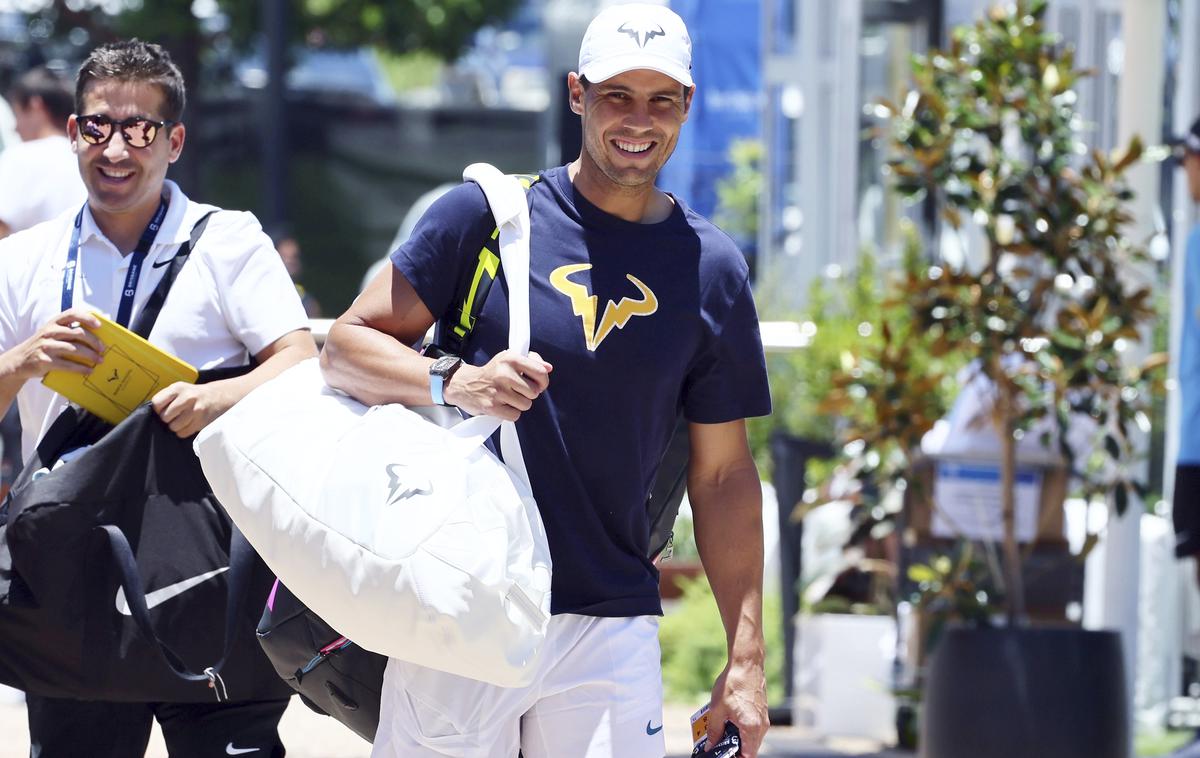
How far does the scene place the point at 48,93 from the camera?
6977 millimetres

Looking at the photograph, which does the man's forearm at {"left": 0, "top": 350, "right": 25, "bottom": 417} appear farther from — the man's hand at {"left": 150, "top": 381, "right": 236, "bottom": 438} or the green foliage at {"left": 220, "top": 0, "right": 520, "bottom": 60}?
the green foliage at {"left": 220, "top": 0, "right": 520, "bottom": 60}

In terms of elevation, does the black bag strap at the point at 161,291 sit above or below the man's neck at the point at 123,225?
below

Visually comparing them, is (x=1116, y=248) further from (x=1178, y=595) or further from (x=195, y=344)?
(x=195, y=344)

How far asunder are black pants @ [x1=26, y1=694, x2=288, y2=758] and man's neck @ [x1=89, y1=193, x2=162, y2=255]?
97 cm

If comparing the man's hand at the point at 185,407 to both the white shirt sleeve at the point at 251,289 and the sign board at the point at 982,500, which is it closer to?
the white shirt sleeve at the point at 251,289

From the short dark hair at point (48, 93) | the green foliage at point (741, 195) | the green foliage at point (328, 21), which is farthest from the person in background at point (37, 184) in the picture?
the green foliage at point (328, 21)

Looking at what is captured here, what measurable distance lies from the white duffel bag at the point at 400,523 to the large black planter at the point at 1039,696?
338 cm

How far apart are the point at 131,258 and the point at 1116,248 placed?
3.77 metres

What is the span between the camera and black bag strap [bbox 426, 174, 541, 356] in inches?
134

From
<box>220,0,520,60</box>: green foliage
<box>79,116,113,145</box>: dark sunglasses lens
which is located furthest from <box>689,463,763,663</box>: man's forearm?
<box>220,0,520,60</box>: green foliage

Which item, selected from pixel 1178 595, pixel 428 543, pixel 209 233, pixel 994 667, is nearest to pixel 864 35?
pixel 1178 595

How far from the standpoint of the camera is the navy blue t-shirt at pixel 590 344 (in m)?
3.38

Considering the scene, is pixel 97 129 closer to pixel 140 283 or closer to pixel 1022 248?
pixel 140 283

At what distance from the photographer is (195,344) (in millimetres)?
3990
